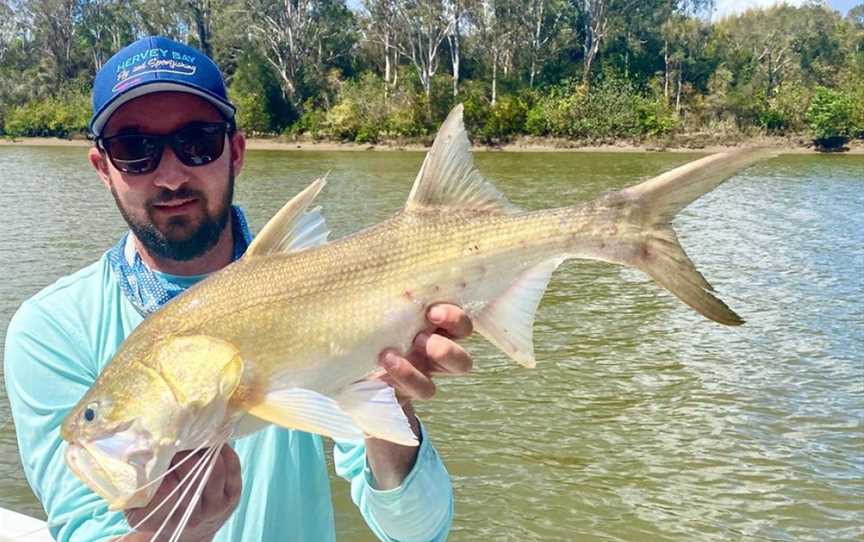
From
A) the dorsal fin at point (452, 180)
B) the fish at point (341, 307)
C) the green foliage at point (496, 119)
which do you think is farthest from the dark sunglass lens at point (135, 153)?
the green foliage at point (496, 119)

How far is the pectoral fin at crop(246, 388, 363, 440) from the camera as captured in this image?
6.56 ft

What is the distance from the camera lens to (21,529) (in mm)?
3436

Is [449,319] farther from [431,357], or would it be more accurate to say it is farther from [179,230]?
[179,230]

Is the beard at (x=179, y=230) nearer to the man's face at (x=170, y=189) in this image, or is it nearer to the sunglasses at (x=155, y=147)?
the man's face at (x=170, y=189)

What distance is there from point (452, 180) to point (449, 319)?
1.53 ft

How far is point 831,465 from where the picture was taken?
7559 mm

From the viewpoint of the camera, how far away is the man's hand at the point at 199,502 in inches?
81.2

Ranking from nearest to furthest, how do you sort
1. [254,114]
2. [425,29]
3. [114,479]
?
1. [114,479]
2. [425,29]
3. [254,114]

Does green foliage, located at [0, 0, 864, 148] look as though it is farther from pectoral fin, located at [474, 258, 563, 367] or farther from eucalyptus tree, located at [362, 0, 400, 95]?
pectoral fin, located at [474, 258, 563, 367]

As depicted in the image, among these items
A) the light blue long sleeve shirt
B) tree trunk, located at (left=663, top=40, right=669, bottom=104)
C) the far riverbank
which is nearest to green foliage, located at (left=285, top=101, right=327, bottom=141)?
the far riverbank

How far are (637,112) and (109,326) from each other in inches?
2071

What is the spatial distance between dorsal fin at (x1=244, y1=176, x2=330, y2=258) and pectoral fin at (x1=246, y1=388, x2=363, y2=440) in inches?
18.6

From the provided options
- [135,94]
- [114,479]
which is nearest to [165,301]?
[135,94]

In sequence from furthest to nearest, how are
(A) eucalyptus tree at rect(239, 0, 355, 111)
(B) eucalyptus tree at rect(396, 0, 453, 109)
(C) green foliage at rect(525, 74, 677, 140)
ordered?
(A) eucalyptus tree at rect(239, 0, 355, 111) < (B) eucalyptus tree at rect(396, 0, 453, 109) < (C) green foliage at rect(525, 74, 677, 140)
